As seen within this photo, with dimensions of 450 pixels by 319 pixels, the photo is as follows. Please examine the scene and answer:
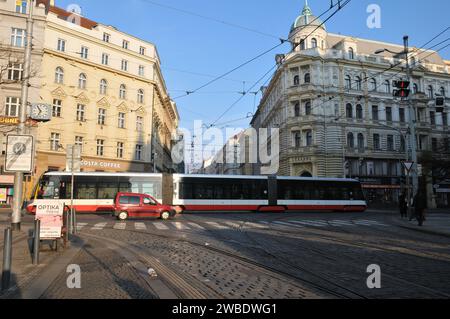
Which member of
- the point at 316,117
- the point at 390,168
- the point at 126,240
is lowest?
the point at 126,240

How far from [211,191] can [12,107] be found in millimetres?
22301

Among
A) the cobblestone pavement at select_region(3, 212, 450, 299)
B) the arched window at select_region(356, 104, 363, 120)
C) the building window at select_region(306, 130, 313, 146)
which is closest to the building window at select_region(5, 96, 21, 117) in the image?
the cobblestone pavement at select_region(3, 212, 450, 299)

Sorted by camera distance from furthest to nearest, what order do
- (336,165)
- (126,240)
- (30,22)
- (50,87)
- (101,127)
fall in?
(336,165), (101,127), (50,87), (30,22), (126,240)

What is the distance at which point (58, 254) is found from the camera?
29.4ft

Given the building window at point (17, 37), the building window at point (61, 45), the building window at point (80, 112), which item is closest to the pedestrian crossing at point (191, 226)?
the building window at point (80, 112)

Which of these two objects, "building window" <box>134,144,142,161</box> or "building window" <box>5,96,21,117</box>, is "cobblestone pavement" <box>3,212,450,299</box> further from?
"building window" <box>134,144,142,161</box>

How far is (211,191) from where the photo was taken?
27.6 m

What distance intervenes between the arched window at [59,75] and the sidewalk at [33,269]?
3097 centimetres

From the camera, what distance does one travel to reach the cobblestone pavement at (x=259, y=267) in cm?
568

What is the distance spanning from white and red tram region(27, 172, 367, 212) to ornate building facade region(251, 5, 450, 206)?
48.4 ft

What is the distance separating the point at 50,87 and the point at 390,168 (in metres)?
43.7

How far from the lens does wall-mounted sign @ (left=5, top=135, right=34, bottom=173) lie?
30.2 feet
